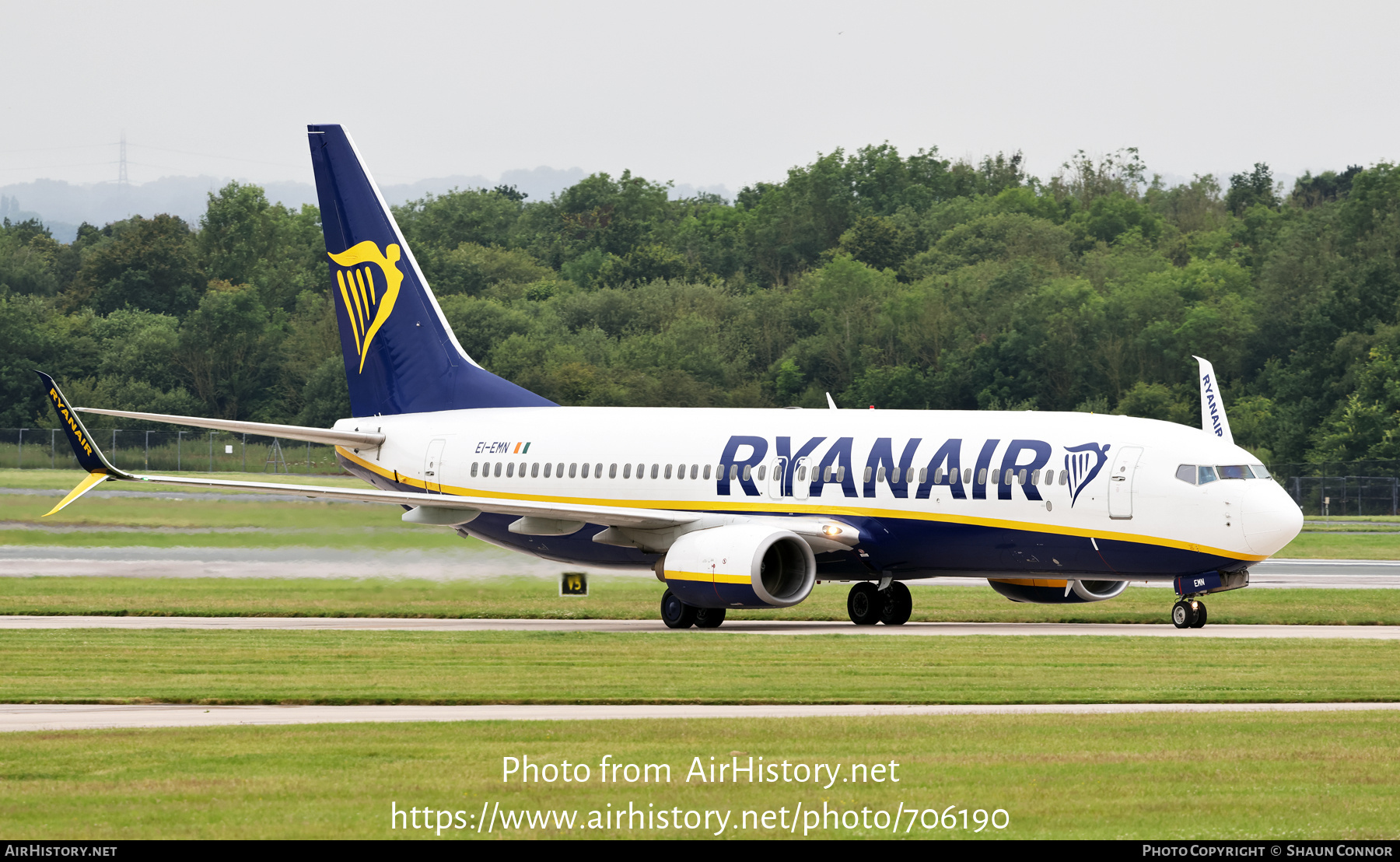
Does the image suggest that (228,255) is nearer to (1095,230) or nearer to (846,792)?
(1095,230)

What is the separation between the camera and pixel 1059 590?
113ft

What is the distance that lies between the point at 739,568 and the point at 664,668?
22.8ft

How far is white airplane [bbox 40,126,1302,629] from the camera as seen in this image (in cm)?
3031

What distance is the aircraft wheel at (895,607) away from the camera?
32.9 m

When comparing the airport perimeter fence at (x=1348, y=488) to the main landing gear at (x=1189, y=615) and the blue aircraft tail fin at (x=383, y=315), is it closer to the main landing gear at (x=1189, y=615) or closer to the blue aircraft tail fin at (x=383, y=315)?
the blue aircraft tail fin at (x=383, y=315)

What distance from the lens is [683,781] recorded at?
14305 mm

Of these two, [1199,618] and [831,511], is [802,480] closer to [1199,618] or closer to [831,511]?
[831,511]

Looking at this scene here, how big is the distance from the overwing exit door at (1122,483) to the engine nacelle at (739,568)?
492 centimetres

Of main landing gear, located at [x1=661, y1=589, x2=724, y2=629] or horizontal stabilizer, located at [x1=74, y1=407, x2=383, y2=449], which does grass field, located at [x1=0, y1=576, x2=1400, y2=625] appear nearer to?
main landing gear, located at [x1=661, y1=589, x2=724, y2=629]

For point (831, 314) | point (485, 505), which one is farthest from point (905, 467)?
point (831, 314)

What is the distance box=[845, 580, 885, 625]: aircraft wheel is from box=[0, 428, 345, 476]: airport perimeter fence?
134ft

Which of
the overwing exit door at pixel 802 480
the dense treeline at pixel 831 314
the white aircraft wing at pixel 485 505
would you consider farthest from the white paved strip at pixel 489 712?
the dense treeline at pixel 831 314

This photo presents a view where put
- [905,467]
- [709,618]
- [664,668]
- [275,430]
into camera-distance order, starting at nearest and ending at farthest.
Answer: [664,668] < [905,467] < [709,618] < [275,430]
